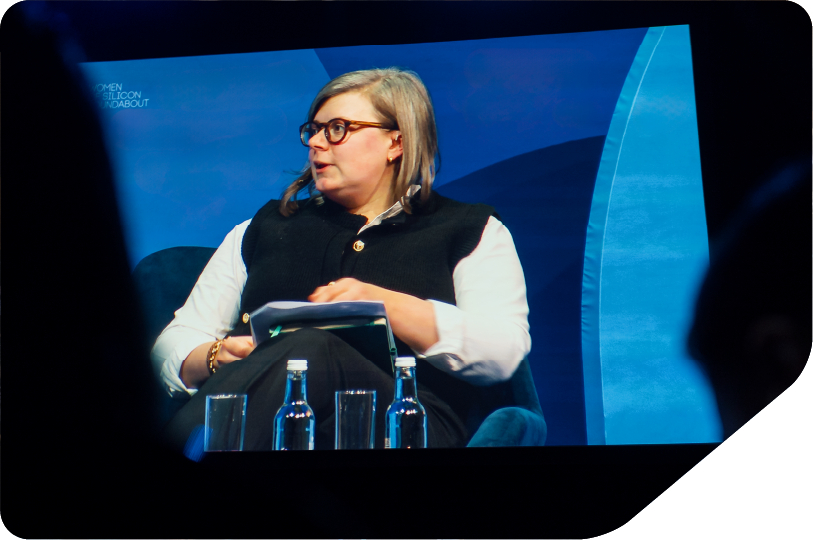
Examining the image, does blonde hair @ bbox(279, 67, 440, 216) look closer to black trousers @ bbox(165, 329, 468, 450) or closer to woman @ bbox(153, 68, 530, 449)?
woman @ bbox(153, 68, 530, 449)

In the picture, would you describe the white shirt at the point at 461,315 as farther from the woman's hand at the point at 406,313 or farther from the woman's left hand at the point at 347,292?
the woman's left hand at the point at 347,292

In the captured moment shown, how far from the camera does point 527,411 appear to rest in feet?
5.64

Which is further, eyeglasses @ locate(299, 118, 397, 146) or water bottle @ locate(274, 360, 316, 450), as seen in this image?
eyeglasses @ locate(299, 118, 397, 146)

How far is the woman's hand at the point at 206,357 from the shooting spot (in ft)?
5.74

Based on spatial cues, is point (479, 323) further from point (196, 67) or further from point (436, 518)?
point (196, 67)

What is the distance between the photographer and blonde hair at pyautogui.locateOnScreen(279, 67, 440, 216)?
1.82m

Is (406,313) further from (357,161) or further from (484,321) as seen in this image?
(357,161)

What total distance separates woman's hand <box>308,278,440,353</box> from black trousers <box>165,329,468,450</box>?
8 centimetres

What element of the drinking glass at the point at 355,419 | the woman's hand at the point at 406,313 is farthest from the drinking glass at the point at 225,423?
the woman's hand at the point at 406,313

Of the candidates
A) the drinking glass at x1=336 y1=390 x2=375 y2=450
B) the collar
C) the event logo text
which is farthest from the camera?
the event logo text

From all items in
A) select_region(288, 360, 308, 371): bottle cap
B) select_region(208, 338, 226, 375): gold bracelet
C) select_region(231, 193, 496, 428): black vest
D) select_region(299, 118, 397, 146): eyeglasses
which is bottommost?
select_region(288, 360, 308, 371): bottle cap

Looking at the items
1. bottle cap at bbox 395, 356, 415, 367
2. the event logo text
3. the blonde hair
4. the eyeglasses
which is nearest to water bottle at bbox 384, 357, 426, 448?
bottle cap at bbox 395, 356, 415, 367

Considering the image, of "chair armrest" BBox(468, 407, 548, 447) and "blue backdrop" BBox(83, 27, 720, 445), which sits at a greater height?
"blue backdrop" BBox(83, 27, 720, 445)

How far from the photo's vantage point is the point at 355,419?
1.70 metres
